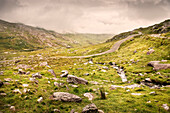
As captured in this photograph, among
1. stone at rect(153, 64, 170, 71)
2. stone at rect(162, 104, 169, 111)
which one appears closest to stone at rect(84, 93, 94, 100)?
stone at rect(162, 104, 169, 111)

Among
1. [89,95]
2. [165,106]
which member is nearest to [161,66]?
[165,106]

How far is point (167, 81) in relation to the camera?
65.1 ft

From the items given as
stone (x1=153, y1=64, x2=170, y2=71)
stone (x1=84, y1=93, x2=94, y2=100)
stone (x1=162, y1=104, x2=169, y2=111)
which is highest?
stone (x1=153, y1=64, x2=170, y2=71)

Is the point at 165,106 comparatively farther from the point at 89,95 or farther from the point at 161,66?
the point at 161,66

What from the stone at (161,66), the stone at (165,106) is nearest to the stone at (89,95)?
the stone at (165,106)

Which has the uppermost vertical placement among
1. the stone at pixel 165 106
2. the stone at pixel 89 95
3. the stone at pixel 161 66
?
the stone at pixel 161 66

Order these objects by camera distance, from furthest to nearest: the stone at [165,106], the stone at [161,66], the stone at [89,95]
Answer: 1. the stone at [161,66]
2. the stone at [89,95]
3. the stone at [165,106]

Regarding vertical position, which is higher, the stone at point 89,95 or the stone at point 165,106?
the stone at point 165,106

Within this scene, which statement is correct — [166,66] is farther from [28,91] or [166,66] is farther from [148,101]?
[28,91]

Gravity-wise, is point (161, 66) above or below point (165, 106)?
above

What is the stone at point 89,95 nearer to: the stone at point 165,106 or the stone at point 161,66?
the stone at point 165,106

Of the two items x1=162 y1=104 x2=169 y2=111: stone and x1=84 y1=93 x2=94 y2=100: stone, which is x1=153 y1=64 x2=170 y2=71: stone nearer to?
x1=162 y1=104 x2=169 y2=111: stone

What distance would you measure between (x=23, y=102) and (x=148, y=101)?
19097 mm

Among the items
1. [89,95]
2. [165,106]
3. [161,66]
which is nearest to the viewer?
[165,106]
